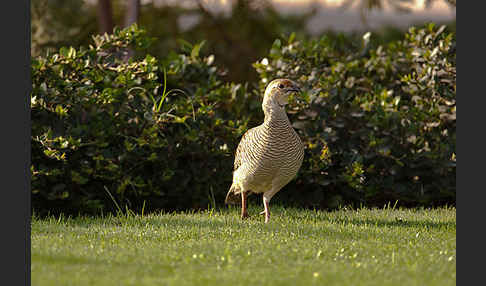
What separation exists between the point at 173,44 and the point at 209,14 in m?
2.22

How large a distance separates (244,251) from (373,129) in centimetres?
441

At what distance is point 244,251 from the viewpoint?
5.26 m

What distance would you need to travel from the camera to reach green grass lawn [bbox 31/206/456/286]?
14.8 feet

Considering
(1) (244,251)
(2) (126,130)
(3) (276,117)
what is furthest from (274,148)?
(2) (126,130)

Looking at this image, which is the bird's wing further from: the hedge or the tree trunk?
the tree trunk

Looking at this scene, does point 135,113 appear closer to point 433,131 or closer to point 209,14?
point 433,131

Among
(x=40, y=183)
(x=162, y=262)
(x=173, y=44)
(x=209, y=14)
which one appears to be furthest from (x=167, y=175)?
(x=173, y=44)

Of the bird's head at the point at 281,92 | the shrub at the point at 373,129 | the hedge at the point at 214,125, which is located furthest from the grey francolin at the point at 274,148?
the shrub at the point at 373,129

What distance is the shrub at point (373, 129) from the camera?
8.77 m

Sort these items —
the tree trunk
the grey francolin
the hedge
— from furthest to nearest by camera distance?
1. the tree trunk
2. the hedge
3. the grey francolin

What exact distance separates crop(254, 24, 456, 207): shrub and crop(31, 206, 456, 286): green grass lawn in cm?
139

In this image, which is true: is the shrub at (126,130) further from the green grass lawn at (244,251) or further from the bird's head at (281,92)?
the bird's head at (281,92)

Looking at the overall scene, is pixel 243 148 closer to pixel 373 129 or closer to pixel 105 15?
pixel 373 129

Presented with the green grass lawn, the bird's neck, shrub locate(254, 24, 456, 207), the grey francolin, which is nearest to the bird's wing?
the grey francolin
